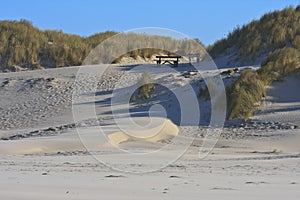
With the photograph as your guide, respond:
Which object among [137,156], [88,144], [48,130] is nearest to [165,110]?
[48,130]

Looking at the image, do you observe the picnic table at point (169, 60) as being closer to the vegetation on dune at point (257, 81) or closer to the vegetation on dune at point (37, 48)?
the vegetation on dune at point (257, 81)

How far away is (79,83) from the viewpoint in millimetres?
23406

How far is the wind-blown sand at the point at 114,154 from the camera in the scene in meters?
6.83

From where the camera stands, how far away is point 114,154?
1183 centimetres

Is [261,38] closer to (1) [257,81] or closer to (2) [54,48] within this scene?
(1) [257,81]

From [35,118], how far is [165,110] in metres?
4.42

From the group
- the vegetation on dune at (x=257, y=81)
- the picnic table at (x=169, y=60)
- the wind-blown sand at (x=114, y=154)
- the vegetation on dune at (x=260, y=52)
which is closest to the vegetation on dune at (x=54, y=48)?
the picnic table at (x=169, y=60)

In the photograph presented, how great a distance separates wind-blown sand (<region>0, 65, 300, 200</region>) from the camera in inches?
269

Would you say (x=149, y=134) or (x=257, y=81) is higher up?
(x=257, y=81)

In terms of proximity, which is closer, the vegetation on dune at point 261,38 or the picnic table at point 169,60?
the vegetation on dune at point 261,38

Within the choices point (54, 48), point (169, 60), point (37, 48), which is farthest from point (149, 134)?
point (37, 48)

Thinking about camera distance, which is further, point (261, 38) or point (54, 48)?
point (54, 48)

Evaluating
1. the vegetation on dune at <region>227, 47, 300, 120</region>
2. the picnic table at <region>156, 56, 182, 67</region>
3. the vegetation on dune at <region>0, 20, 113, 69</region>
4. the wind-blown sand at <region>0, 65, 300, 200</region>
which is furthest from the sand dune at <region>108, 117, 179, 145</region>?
the vegetation on dune at <region>0, 20, 113, 69</region>

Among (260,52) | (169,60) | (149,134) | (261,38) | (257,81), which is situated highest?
(261,38)
